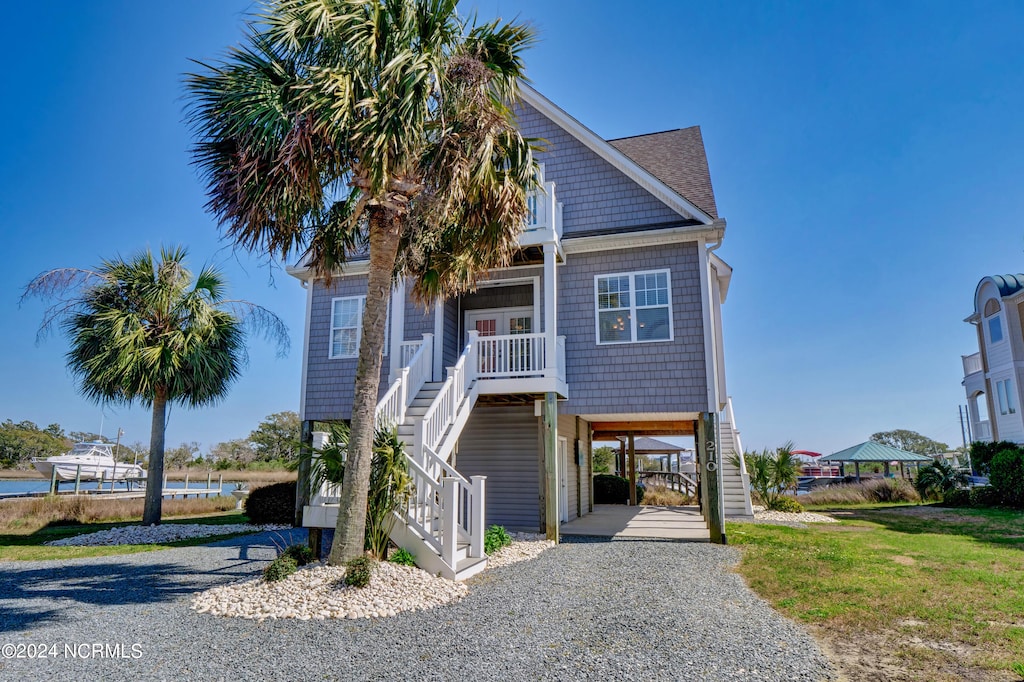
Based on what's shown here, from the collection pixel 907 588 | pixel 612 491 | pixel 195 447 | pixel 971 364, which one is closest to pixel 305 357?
pixel 907 588

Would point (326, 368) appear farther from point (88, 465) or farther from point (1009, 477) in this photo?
point (88, 465)

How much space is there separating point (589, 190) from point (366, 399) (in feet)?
27.0

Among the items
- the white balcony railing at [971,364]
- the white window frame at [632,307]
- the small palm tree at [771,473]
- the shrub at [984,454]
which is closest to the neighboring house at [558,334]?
the white window frame at [632,307]

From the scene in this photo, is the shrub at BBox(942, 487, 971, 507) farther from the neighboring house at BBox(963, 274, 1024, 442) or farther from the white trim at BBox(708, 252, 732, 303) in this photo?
the white trim at BBox(708, 252, 732, 303)

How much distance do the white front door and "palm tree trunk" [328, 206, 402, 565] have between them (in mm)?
7649

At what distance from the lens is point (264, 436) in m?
58.8

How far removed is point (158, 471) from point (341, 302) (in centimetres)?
646

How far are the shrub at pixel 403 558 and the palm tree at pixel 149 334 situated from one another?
9.44 meters

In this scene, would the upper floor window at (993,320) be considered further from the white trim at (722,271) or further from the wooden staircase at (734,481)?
the wooden staircase at (734,481)

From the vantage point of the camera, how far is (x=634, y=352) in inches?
481

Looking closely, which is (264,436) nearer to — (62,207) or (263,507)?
(62,207)

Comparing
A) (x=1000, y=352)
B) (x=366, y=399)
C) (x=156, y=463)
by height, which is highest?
(x=1000, y=352)

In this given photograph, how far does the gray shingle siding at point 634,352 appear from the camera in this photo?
11.8 metres

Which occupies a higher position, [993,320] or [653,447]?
[993,320]
